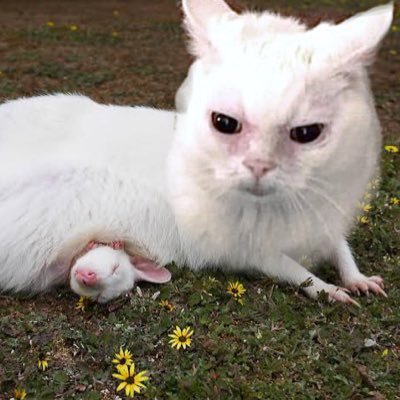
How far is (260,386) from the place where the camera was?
2307mm

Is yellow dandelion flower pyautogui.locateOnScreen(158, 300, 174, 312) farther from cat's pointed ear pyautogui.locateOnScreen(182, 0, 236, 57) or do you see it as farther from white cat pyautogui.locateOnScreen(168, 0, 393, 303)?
cat's pointed ear pyautogui.locateOnScreen(182, 0, 236, 57)

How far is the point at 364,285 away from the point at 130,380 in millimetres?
1145

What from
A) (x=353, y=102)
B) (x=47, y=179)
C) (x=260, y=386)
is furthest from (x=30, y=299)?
(x=353, y=102)

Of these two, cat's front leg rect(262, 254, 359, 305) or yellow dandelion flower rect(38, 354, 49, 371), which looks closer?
yellow dandelion flower rect(38, 354, 49, 371)

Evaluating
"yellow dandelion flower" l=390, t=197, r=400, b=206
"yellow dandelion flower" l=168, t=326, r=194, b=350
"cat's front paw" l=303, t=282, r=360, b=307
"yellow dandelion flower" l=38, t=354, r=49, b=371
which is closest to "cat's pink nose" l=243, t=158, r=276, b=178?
"yellow dandelion flower" l=168, t=326, r=194, b=350

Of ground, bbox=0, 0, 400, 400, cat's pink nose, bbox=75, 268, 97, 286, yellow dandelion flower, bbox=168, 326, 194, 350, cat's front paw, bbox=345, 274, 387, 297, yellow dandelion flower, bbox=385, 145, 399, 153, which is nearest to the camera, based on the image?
ground, bbox=0, 0, 400, 400

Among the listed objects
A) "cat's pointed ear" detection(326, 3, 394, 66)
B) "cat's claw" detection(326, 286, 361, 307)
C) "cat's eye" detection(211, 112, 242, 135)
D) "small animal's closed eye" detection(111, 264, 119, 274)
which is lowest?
"cat's claw" detection(326, 286, 361, 307)

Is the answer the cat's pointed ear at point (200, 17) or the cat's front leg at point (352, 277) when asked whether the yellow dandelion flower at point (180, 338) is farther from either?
the cat's pointed ear at point (200, 17)

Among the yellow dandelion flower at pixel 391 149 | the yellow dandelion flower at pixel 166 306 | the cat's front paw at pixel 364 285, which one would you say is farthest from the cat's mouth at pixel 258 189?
the yellow dandelion flower at pixel 391 149

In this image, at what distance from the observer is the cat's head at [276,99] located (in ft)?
6.84

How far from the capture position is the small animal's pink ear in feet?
9.32

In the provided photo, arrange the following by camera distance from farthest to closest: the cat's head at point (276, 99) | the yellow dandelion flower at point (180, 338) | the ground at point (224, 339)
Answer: the yellow dandelion flower at point (180, 338) < the ground at point (224, 339) < the cat's head at point (276, 99)

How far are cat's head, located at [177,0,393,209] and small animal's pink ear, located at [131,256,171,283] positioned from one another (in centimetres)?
65

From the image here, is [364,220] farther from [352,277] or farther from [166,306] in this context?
[166,306]
